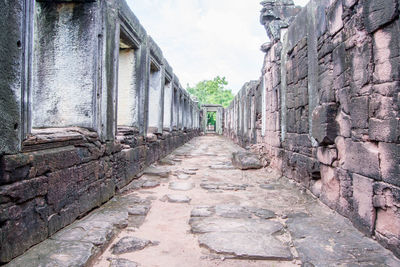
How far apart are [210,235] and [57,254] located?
1.36 metres

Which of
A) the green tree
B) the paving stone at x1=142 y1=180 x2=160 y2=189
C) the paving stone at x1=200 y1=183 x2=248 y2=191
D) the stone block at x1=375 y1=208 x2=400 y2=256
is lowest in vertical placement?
the paving stone at x1=200 y1=183 x2=248 y2=191

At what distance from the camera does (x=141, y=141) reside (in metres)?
6.21

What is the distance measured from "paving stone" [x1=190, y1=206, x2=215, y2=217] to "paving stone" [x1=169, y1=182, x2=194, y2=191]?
3.91 feet

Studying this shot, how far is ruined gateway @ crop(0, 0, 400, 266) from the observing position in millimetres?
2303

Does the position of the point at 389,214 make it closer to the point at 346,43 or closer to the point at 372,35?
the point at 372,35

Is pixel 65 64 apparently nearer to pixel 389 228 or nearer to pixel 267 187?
pixel 267 187

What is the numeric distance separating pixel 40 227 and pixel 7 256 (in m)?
0.43

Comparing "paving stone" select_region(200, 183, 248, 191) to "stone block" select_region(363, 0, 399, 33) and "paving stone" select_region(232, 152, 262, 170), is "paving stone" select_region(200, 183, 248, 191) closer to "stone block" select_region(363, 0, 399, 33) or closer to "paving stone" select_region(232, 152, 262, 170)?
"paving stone" select_region(232, 152, 262, 170)

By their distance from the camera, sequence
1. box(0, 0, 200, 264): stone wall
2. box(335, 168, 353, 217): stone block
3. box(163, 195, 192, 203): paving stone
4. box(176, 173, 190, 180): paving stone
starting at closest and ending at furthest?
1. box(0, 0, 200, 264): stone wall
2. box(335, 168, 353, 217): stone block
3. box(163, 195, 192, 203): paving stone
4. box(176, 173, 190, 180): paving stone

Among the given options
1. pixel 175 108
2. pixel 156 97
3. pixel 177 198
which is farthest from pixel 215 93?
pixel 177 198

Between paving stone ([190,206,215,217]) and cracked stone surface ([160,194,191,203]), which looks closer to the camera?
paving stone ([190,206,215,217])

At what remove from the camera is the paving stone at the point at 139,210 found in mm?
3568

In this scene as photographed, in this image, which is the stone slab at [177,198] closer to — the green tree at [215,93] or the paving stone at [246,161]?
the paving stone at [246,161]

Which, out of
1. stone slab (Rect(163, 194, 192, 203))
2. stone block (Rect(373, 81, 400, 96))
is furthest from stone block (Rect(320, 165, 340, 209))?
stone slab (Rect(163, 194, 192, 203))
